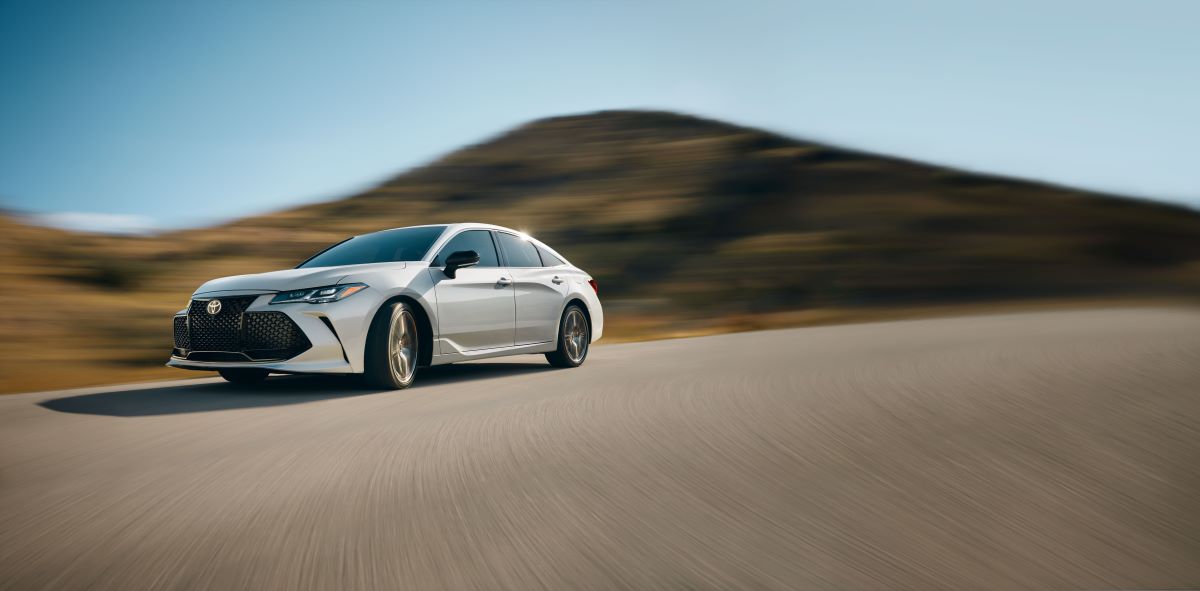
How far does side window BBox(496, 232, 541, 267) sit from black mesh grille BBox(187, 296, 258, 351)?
9.31 ft

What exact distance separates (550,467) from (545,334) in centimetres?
537

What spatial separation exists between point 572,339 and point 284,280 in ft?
11.9

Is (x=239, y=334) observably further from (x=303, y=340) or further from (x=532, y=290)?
(x=532, y=290)

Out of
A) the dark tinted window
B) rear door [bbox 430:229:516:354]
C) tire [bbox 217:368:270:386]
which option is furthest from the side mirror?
tire [bbox 217:368:270:386]

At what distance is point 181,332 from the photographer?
8.20m

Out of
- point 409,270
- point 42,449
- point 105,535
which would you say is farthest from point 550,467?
point 409,270

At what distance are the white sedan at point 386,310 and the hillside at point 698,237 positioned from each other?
16.4 ft

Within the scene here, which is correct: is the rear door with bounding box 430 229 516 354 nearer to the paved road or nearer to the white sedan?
the white sedan

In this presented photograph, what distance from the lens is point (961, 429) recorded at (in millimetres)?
5594

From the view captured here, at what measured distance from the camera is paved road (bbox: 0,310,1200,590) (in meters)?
3.08

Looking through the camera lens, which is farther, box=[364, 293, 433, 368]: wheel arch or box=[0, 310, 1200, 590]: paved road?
box=[364, 293, 433, 368]: wheel arch

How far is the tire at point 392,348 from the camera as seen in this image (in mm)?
7887

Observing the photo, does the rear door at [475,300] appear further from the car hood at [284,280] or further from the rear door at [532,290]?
the car hood at [284,280]

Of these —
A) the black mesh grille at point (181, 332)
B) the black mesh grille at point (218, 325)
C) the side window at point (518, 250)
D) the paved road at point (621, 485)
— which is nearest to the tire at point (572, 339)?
the side window at point (518, 250)
